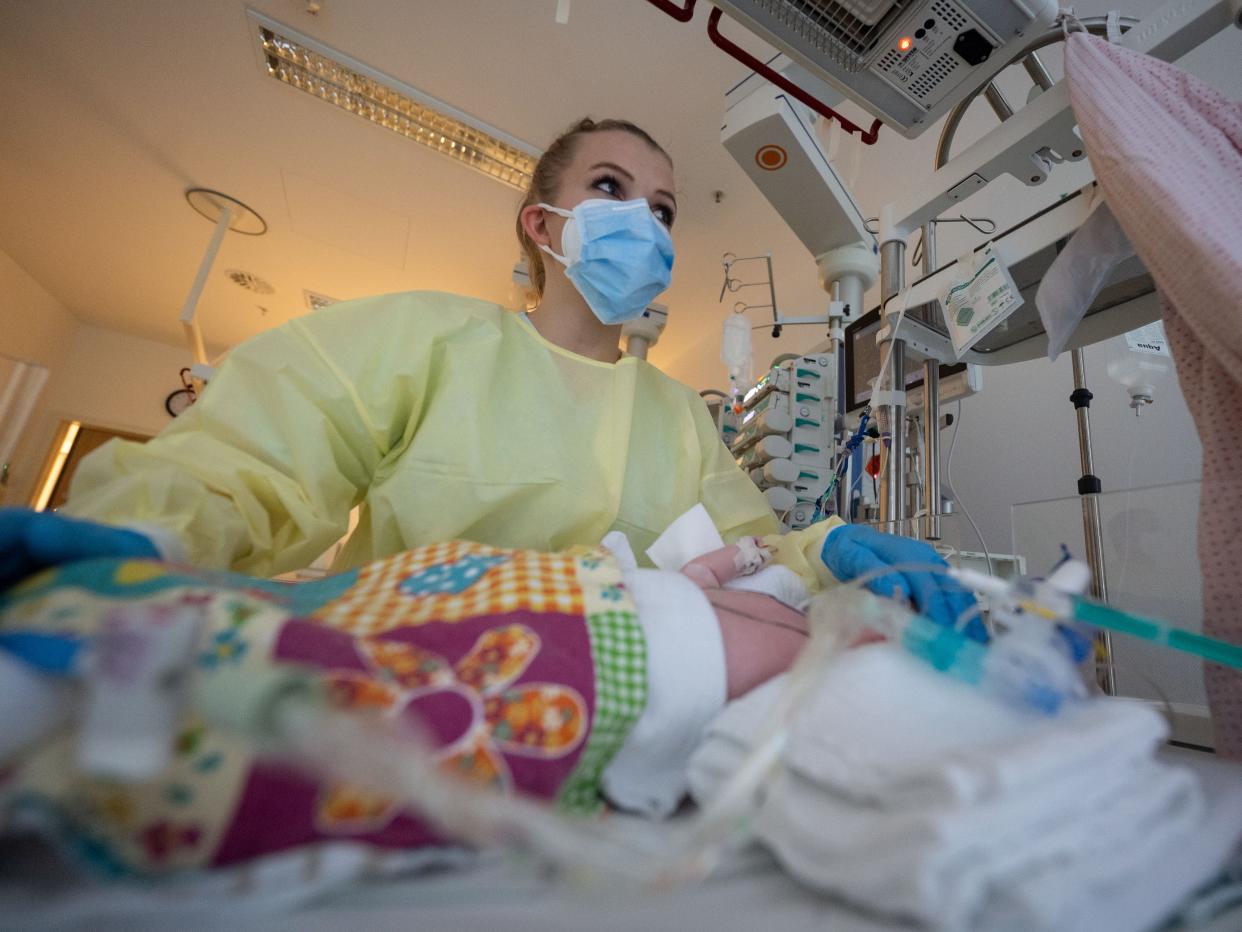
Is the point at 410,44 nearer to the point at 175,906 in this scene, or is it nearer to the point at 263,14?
the point at 263,14

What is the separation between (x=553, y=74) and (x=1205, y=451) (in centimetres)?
248

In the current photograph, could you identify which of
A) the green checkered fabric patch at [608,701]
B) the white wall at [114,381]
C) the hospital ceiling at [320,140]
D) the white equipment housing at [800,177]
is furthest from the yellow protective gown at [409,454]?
the white wall at [114,381]

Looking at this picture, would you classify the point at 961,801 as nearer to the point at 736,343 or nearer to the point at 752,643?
the point at 752,643

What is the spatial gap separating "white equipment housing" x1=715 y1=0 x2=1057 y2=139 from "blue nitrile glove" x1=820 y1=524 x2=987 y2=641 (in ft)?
2.95

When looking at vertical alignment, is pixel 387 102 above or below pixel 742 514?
above

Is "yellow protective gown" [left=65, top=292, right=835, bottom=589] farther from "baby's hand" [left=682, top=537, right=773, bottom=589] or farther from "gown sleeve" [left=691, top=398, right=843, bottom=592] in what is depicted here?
"baby's hand" [left=682, top=537, right=773, bottom=589]

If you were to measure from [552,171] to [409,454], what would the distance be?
35.9 inches

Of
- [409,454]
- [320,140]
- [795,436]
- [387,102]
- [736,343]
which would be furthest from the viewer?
[320,140]

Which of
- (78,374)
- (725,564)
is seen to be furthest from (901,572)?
(78,374)

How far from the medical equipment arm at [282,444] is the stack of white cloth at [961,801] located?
68cm

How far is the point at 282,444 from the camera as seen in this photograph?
0.91m

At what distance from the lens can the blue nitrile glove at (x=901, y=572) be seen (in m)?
0.77

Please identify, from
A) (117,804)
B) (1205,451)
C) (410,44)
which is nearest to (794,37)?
(1205,451)

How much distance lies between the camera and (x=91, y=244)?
379 centimetres
